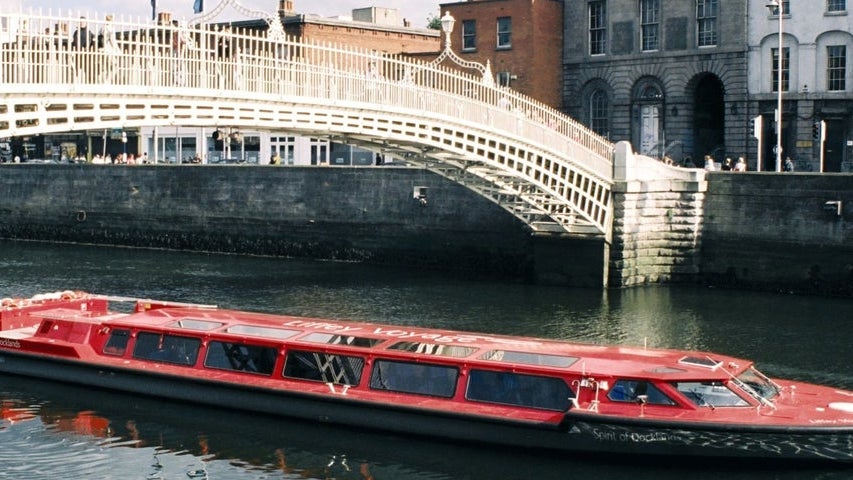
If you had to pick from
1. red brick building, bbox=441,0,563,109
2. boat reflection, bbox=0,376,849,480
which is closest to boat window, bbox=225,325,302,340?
boat reflection, bbox=0,376,849,480

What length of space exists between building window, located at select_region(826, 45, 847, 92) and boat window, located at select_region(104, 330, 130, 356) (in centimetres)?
3280

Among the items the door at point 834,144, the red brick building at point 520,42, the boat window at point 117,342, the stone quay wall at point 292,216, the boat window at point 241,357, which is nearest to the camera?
the boat window at point 241,357

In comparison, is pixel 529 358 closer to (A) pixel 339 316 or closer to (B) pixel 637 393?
(B) pixel 637 393

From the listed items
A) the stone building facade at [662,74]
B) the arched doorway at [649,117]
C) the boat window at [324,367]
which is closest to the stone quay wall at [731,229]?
the stone building facade at [662,74]

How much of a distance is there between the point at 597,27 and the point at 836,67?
1085 centimetres

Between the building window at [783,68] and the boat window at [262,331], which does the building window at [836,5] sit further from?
the boat window at [262,331]

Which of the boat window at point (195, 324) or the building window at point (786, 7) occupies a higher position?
the building window at point (786, 7)

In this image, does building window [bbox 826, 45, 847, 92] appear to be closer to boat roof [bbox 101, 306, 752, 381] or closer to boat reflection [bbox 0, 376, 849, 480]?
boat roof [bbox 101, 306, 752, 381]

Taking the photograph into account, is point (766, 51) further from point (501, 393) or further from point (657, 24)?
point (501, 393)

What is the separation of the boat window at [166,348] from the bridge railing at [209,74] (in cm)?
478

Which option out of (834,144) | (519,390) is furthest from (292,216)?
(519,390)

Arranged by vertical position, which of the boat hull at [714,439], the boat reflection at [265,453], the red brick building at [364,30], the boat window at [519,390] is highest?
the red brick building at [364,30]

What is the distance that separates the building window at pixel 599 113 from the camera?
5656 centimetres

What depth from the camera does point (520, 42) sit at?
185 feet
